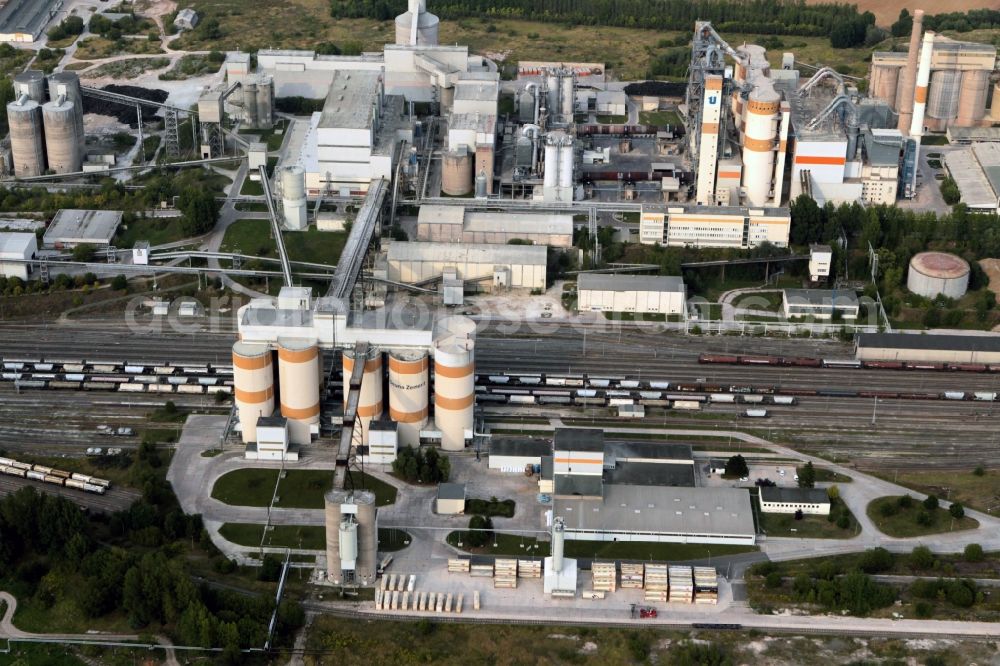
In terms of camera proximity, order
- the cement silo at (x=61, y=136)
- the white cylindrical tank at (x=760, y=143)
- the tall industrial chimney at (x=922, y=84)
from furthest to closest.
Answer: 1. the tall industrial chimney at (x=922, y=84)
2. the cement silo at (x=61, y=136)
3. the white cylindrical tank at (x=760, y=143)

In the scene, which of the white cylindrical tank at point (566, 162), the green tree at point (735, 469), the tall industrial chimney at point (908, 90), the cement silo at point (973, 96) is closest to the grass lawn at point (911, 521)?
the green tree at point (735, 469)

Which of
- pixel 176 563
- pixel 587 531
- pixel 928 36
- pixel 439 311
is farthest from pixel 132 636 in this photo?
pixel 928 36

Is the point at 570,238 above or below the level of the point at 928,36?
below

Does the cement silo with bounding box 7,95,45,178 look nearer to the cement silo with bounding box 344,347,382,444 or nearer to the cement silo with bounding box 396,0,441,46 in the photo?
the cement silo with bounding box 396,0,441,46

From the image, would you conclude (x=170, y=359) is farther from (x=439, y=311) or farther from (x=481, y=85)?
(x=481, y=85)

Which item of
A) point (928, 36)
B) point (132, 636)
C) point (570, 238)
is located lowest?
point (132, 636)

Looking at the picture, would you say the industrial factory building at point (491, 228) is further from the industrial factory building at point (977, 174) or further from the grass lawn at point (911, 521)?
the grass lawn at point (911, 521)
